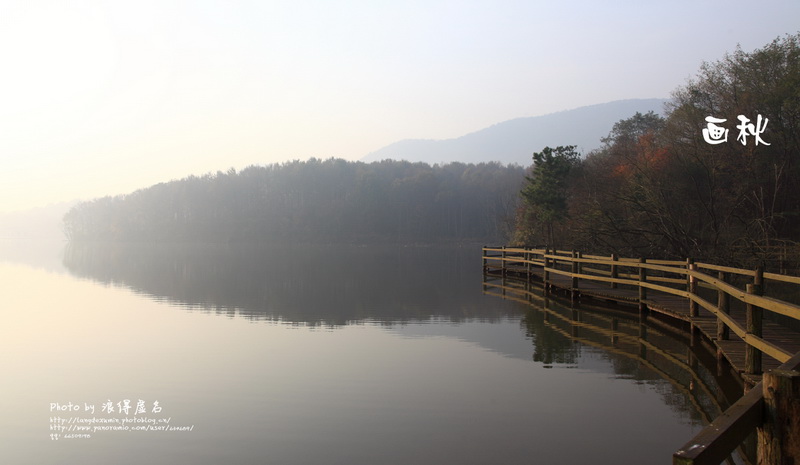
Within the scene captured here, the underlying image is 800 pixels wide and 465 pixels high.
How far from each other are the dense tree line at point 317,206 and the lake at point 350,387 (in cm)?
10083

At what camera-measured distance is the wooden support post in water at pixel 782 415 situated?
10.7 feet

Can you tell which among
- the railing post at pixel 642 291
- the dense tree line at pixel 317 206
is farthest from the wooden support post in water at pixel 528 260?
the dense tree line at pixel 317 206

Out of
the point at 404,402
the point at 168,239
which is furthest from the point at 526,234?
the point at 168,239

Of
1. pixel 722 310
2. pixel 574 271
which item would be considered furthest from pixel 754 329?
pixel 574 271

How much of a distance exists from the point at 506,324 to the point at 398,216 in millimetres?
116121

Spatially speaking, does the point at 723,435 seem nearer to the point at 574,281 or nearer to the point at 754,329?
the point at 754,329

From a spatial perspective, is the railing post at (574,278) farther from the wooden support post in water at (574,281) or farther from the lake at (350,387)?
the lake at (350,387)

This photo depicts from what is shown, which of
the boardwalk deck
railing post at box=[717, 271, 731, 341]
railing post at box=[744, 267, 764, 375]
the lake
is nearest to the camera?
the lake

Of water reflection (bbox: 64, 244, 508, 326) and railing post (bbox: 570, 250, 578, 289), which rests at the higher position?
railing post (bbox: 570, 250, 578, 289)

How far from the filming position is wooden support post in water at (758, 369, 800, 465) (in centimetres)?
326

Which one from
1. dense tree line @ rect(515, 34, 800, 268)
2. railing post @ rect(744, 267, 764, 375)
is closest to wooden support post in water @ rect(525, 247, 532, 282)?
dense tree line @ rect(515, 34, 800, 268)

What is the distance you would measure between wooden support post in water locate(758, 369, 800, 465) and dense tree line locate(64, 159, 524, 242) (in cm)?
11080

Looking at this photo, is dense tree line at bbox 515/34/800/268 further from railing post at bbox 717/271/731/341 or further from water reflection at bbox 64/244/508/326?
railing post at bbox 717/271/731/341

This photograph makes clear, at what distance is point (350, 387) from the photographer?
8742mm
